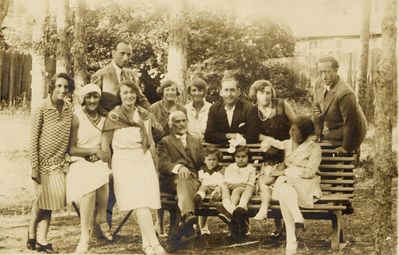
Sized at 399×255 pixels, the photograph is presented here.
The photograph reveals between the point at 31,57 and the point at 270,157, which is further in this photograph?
the point at 31,57

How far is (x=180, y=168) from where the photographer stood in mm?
5512

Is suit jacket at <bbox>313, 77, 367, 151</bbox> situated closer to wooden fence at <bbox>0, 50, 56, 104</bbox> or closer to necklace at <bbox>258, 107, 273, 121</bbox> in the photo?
Answer: necklace at <bbox>258, 107, 273, 121</bbox>

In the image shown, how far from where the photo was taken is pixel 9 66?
5.88 meters

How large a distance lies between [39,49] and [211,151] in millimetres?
1730

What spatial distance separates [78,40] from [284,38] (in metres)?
1.73

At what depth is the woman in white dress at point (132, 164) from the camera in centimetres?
552

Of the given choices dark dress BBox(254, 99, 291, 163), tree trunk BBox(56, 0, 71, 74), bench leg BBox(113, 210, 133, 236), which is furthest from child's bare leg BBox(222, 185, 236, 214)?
tree trunk BBox(56, 0, 71, 74)

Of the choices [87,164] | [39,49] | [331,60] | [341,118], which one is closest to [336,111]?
[341,118]

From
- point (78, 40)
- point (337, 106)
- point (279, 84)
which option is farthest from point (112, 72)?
point (337, 106)

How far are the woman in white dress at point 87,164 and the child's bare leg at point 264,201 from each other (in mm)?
1242

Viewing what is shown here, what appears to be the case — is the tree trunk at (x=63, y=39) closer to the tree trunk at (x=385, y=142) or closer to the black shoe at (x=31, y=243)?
the black shoe at (x=31, y=243)

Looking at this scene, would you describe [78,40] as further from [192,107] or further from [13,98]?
[192,107]

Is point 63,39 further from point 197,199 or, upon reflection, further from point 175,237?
point 175,237

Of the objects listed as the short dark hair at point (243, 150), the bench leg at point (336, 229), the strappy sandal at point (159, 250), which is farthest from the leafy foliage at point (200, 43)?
the strappy sandal at point (159, 250)
